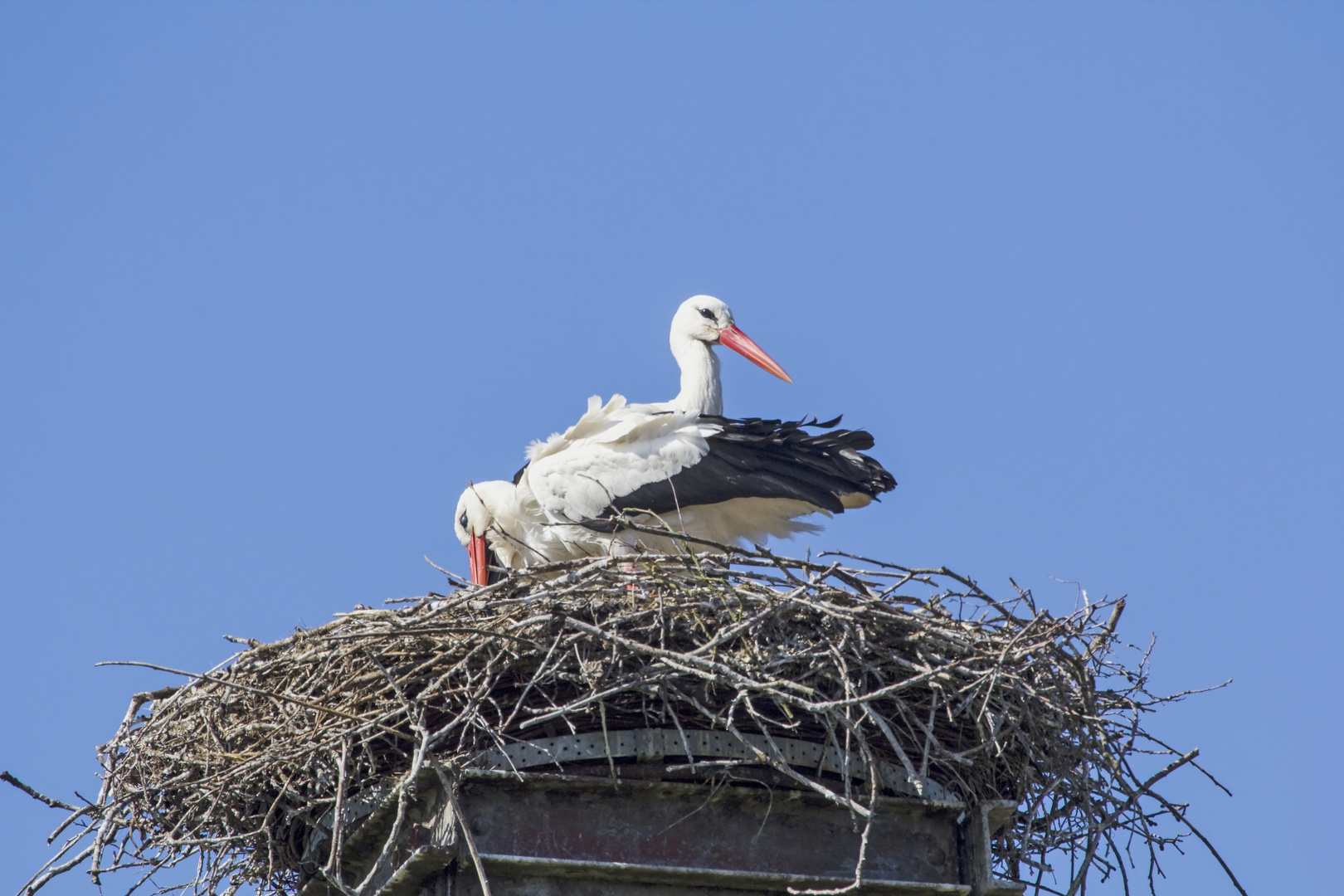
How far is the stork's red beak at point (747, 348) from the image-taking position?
26.8ft

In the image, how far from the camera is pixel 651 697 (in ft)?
16.6

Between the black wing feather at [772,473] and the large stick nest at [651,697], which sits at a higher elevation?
the black wing feather at [772,473]

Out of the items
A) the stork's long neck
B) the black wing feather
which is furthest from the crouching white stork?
the stork's long neck

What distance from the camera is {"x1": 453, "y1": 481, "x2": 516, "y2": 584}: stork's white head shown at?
759 cm

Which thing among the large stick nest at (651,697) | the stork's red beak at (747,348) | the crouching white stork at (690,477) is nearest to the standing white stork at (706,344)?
the stork's red beak at (747,348)

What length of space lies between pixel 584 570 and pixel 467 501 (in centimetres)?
284

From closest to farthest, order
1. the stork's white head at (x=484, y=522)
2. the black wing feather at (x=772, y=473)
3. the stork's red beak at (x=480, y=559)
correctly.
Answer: the black wing feather at (x=772, y=473) → the stork's white head at (x=484, y=522) → the stork's red beak at (x=480, y=559)

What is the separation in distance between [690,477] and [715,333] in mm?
1410

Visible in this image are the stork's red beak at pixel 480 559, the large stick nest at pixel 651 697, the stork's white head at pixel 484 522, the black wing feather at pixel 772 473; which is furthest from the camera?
the stork's red beak at pixel 480 559

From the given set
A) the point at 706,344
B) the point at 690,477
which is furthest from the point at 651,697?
the point at 706,344

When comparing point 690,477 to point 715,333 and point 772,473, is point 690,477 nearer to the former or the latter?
point 772,473

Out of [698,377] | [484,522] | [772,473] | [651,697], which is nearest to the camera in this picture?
[651,697]

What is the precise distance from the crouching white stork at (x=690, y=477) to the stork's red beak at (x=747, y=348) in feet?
2.99

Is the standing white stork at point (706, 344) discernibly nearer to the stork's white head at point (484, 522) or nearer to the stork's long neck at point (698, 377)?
the stork's long neck at point (698, 377)
